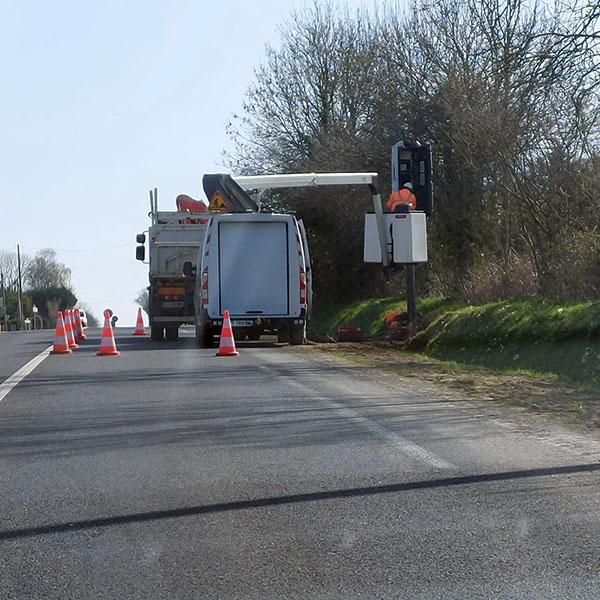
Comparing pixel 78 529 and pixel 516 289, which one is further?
pixel 516 289

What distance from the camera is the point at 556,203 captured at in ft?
78.5

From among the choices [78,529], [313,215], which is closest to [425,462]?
[78,529]

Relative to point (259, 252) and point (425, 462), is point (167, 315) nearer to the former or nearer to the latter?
point (259, 252)

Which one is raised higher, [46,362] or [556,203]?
[556,203]

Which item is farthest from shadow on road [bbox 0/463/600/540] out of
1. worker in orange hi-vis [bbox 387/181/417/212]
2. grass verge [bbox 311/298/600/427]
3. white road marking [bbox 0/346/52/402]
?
worker in orange hi-vis [bbox 387/181/417/212]

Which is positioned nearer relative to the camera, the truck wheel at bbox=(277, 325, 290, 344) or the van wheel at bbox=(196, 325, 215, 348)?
the van wheel at bbox=(196, 325, 215, 348)

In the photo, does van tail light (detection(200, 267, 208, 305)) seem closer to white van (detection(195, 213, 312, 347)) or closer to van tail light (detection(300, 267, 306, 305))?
white van (detection(195, 213, 312, 347))

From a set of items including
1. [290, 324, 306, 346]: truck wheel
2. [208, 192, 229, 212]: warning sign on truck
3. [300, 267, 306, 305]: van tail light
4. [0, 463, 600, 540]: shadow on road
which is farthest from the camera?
[208, 192, 229, 212]: warning sign on truck

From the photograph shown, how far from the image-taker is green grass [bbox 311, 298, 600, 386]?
1633 cm

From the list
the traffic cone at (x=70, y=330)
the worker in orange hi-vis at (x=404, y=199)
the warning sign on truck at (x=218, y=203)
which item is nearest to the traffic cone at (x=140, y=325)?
the traffic cone at (x=70, y=330)

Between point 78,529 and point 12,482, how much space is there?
1.59m

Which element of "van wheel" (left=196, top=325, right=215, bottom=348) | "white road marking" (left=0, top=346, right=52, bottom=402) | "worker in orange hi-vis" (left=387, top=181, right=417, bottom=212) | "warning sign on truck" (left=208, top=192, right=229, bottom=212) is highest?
"warning sign on truck" (left=208, top=192, right=229, bottom=212)

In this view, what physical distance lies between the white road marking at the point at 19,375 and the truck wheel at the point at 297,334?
5.39 meters

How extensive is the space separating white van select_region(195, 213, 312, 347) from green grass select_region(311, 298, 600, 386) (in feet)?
9.64
